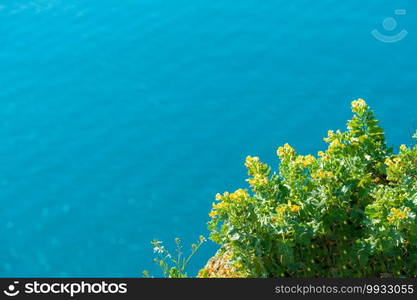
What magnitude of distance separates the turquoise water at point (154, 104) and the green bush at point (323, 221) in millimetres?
2971

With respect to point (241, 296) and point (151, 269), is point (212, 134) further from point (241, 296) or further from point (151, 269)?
point (241, 296)

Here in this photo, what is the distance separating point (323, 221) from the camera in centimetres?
523

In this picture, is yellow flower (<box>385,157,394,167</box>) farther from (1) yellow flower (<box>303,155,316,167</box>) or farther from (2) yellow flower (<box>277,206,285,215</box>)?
(2) yellow flower (<box>277,206,285,215</box>)

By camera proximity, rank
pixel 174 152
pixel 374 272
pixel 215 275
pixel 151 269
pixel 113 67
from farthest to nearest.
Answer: pixel 113 67 → pixel 174 152 → pixel 151 269 → pixel 215 275 → pixel 374 272

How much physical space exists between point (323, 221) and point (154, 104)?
17.4 ft

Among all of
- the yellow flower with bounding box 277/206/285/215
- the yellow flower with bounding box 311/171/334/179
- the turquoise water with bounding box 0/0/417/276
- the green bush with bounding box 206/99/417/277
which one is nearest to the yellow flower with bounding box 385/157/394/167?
the green bush with bounding box 206/99/417/277

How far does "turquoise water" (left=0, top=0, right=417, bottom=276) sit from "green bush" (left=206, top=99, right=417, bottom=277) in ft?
9.75

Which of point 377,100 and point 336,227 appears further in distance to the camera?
point 377,100

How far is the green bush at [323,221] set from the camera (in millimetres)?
5023

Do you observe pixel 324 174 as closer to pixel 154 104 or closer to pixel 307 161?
pixel 307 161

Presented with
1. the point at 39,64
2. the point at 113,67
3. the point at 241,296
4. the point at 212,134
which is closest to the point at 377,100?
the point at 212,134

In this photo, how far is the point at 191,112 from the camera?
10.0 metres

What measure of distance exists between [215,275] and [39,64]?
607 centimetres

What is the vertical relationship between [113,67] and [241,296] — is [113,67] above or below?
above
